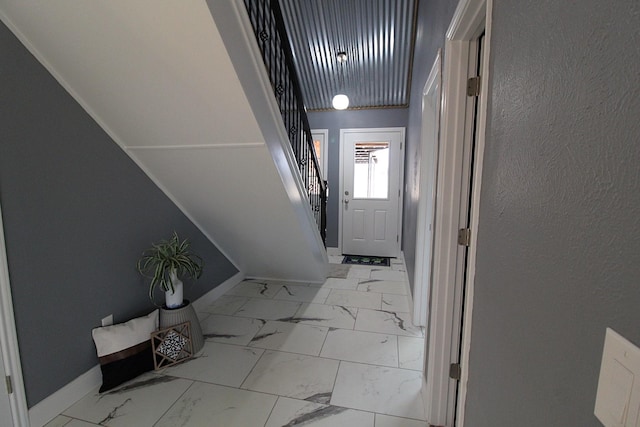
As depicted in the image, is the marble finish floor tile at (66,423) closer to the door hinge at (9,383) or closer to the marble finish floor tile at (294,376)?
the door hinge at (9,383)

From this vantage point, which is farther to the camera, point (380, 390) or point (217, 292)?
point (217, 292)

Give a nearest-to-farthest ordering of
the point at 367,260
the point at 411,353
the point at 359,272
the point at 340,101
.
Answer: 1. the point at 411,353
2. the point at 340,101
3. the point at 359,272
4. the point at 367,260

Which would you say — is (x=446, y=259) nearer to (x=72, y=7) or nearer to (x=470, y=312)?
(x=470, y=312)

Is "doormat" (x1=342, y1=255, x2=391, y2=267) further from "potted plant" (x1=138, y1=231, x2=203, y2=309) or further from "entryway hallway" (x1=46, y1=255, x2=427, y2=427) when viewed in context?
"potted plant" (x1=138, y1=231, x2=203, y2=309)

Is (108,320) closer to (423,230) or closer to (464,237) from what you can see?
(464,237)

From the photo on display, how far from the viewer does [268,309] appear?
287 centimetres

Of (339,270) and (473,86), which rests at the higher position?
(473,86)

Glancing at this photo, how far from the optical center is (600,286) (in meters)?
0.41

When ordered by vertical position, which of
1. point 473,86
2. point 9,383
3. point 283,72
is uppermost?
point 283,72

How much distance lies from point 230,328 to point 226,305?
493 millimetres

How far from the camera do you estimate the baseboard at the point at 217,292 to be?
2.85 metres

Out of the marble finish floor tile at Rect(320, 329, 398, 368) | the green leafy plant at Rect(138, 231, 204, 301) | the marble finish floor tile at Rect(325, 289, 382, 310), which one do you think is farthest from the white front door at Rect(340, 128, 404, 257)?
the green leafy plant at Rect(138, 231, 204, 301)

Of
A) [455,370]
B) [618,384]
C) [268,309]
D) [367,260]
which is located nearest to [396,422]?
[455,370]

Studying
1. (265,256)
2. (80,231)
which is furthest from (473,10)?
(265,256)
